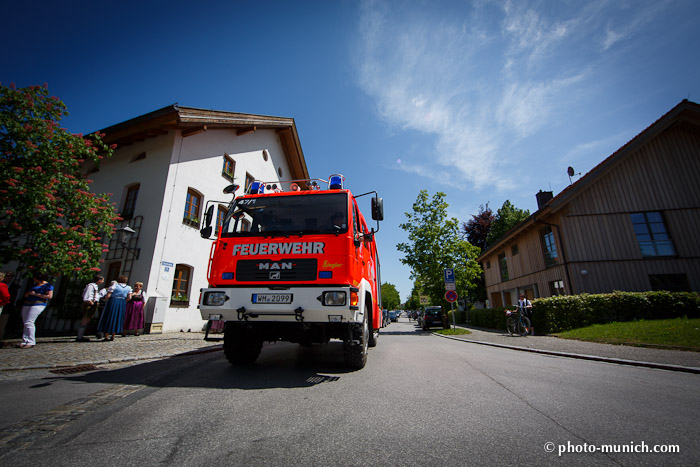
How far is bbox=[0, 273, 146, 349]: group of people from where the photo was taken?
6609mm

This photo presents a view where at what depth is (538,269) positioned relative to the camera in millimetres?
16656

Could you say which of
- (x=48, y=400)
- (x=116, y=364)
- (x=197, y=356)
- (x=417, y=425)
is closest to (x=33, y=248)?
(x=116, y=364)

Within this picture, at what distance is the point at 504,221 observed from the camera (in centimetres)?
3098

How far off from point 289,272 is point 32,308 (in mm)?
6830

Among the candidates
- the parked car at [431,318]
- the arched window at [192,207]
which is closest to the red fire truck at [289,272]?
the arched window at [192,207]

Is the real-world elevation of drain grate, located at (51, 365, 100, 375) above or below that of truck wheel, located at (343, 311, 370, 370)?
below

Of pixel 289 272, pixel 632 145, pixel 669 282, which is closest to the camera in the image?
pixel 289 272

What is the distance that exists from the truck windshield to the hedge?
10795 millimetres

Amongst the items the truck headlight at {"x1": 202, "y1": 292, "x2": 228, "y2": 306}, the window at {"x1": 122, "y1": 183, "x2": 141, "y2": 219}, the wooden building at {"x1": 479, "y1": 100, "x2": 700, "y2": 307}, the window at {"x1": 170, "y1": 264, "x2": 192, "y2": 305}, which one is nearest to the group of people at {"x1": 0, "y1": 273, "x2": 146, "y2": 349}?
the window at {"x1": 170, "y1": 264, "x2": 192, "y2": 305}

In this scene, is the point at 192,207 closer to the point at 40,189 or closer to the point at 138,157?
the point at 138,157

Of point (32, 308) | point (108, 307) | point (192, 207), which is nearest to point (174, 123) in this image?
point (192, 207)

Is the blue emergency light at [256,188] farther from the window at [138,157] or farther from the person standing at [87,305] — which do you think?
the window at [138,157]

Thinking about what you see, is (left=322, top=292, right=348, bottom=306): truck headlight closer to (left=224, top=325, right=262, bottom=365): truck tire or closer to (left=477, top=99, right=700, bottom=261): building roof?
(left=224, top=325, right=262, bottom=365): truck tire

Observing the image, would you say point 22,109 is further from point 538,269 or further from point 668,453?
point 538,269
